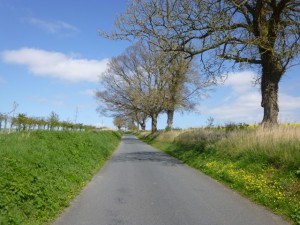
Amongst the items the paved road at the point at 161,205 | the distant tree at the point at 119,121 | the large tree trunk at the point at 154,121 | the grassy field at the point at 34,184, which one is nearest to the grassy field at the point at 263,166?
the paved road at the point at 161,205

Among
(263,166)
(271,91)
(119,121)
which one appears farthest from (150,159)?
(119,121)

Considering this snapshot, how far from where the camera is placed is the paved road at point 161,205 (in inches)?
300

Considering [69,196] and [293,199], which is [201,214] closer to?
[293,199]

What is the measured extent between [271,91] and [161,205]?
12429mm

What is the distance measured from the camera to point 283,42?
18.3 metres

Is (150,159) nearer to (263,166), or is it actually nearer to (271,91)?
(271,91)

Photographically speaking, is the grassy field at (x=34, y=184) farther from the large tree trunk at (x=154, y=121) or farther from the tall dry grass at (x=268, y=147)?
the large tree trunk at (x=154, y=121)

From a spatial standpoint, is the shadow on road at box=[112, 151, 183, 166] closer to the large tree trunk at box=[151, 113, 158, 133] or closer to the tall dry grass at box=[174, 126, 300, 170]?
the tall dry grass at box=[174, 126, 300, 170]

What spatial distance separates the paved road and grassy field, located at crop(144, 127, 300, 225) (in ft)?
1.50

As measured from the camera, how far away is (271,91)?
764 inches

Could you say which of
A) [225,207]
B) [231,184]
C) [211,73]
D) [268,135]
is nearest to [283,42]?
[211,73]

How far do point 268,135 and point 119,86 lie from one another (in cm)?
4263

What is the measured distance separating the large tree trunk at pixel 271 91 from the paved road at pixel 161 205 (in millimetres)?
7563

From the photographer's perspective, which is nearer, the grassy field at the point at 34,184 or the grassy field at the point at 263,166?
the grassy field at the point at 34,184
